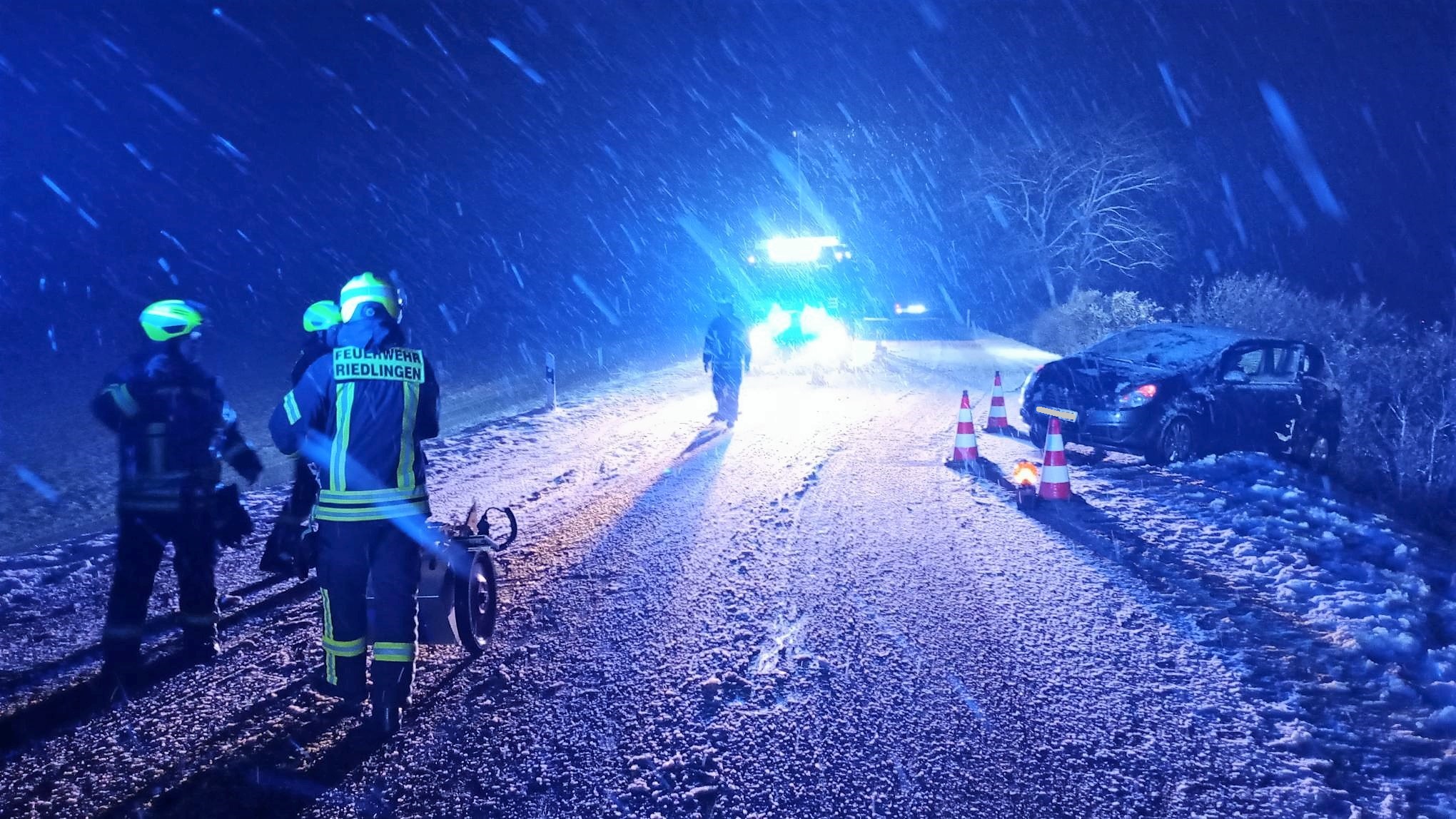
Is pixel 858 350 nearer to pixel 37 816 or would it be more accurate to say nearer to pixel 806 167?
pixel 37 816

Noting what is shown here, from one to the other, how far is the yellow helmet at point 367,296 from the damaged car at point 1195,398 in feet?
26.4

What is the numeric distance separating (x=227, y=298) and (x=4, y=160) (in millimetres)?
18091

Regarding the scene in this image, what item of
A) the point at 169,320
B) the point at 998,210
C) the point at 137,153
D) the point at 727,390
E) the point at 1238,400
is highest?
the point at 137,153

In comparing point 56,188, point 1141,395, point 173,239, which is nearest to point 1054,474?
point 1141,395

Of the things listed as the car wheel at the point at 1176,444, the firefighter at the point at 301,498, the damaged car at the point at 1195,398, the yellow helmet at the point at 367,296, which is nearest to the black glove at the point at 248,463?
the firefighter at the point at 301,498

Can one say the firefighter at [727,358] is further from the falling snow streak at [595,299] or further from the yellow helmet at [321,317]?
the falling snow streak at [595,299]

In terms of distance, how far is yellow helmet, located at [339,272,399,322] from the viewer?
12.3 ft

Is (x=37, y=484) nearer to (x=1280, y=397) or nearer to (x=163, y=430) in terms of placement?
(x=163, y=430)

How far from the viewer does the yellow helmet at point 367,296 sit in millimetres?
3746

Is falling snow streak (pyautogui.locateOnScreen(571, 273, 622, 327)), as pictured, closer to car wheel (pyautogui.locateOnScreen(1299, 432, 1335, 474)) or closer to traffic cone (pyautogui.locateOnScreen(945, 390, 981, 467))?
traffic cone (pyautogui.locateOnScreen(945, 390, 981, 467))

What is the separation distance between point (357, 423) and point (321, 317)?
5.37 ft

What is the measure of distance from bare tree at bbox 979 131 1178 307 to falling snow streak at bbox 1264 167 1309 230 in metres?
13.6

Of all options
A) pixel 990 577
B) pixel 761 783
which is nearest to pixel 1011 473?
pixel 990 577

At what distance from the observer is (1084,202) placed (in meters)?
33.5
